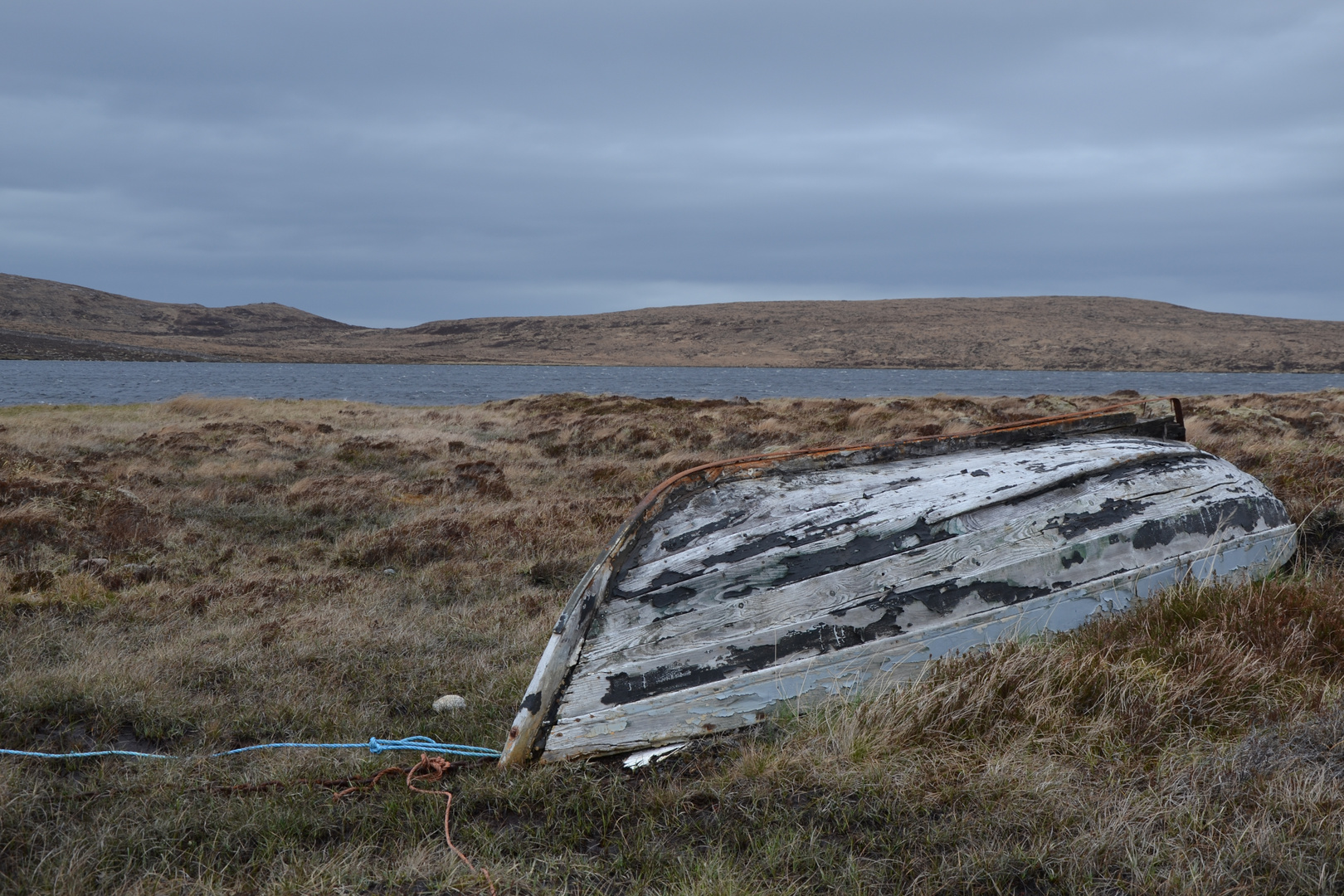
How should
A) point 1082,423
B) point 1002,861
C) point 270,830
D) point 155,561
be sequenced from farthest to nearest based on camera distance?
1. point 155,561
2. point 1082,423
3. point 270,830
4. point 1002,861

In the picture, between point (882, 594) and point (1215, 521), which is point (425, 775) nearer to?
point (882, 594)

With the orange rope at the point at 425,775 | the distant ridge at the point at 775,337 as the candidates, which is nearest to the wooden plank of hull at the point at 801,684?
the orange rope at the point at 425,775

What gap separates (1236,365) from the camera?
113 m

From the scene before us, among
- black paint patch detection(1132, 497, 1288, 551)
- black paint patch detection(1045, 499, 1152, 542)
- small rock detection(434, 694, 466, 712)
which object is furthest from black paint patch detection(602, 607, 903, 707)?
black paint patch detection(1132, 497, 1288, 551)

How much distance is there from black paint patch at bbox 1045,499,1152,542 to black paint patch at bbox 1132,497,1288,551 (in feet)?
0.34

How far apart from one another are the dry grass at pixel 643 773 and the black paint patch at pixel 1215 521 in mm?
348

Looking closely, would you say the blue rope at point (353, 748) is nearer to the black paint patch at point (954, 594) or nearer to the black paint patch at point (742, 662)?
the black paint patch at point (742, 662)

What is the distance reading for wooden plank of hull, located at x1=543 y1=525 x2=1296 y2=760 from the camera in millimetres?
3352

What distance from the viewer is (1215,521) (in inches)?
182

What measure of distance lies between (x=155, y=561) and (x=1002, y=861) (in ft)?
26.3

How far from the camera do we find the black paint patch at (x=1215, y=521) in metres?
4.36

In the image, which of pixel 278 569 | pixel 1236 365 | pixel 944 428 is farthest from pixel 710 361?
pixel 278 569

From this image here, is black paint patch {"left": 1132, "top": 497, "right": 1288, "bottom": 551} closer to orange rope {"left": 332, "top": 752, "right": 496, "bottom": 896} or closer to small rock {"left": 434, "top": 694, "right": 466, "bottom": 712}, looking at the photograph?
orange rope {"left": 332, "top": 752, "right": 496, "bottom": 896}

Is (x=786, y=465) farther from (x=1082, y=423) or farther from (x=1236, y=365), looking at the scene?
(x=1236, y=365)
